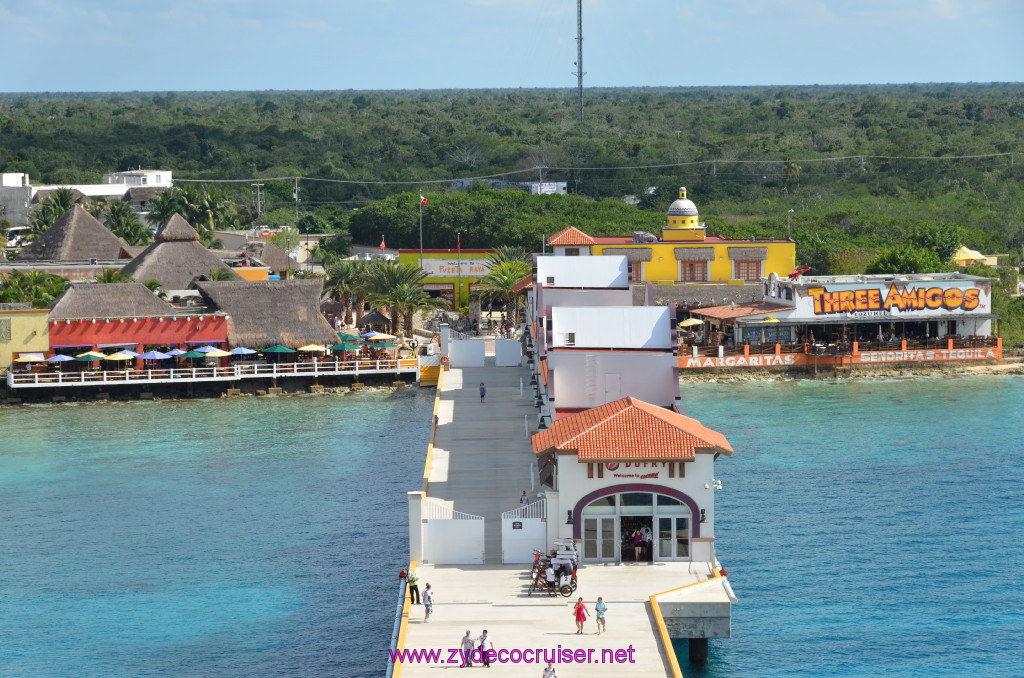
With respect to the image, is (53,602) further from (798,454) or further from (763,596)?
(798,454)

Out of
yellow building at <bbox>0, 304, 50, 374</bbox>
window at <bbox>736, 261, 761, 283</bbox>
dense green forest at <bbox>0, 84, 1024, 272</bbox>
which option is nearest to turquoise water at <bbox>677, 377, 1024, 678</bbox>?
window at <bbox>736, 261, 761, 283</bbox>

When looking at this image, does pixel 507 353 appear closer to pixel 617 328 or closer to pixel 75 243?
pixel 617 328

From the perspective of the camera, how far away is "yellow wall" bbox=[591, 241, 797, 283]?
85.4 meters

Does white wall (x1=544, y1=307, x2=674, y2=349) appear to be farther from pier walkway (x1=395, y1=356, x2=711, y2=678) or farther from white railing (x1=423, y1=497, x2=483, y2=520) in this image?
white railing (x1=423, y1=497, x2=483, y2=520)

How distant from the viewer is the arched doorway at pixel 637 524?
33094 mm

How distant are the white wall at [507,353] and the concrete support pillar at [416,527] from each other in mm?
31329

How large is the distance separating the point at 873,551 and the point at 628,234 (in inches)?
2751

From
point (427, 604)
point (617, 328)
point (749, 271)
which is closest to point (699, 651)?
point (427, 604)

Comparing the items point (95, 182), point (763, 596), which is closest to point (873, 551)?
point (763, 596)

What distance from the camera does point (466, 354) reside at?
65.2 meters

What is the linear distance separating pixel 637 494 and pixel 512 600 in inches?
171

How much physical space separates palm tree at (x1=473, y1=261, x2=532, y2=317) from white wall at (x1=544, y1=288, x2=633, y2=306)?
21370 mm

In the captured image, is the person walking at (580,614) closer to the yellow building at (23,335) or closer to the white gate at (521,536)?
the white gate at (521,536)

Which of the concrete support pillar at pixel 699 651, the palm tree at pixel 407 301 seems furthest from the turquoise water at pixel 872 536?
the palm tree at pixel 407 301
